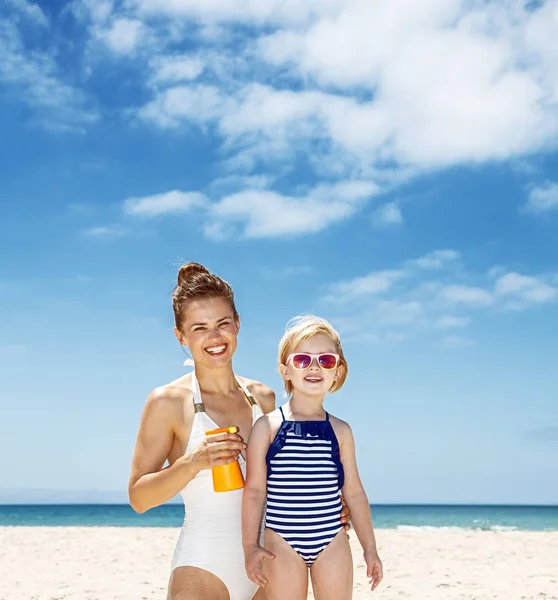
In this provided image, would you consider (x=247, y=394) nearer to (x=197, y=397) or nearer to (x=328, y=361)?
(x=197, y=397)

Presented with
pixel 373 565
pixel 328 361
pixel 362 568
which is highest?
pixel 328 361

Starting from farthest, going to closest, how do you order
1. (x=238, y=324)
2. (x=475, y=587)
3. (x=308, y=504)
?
(x=475, y=587), (x=238, y=324), (x=308, y=504)

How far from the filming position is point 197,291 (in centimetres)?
403

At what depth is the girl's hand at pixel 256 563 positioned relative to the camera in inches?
139

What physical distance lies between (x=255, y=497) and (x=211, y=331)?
88 cm

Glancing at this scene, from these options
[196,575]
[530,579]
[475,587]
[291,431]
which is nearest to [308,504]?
[291,431]

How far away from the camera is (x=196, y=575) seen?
3756mm

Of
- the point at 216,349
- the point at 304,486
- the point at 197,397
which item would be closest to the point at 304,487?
the point at 304,486

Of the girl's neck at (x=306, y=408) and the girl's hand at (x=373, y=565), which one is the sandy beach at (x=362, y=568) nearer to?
the girl's hand at (x=373, y=565)

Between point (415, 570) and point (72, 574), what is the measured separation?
5.32 m

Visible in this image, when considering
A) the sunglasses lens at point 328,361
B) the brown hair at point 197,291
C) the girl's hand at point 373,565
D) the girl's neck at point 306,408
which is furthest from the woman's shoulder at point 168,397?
the girl's hand at point 373,565

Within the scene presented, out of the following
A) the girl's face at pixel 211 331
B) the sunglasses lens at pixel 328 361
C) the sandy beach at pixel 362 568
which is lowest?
the sandy beach at pixel 362 568

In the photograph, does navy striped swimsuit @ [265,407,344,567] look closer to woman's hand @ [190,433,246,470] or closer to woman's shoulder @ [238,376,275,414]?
woman's hand @ [190,433,246,470]

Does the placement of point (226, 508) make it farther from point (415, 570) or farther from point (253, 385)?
point (415, 570)
